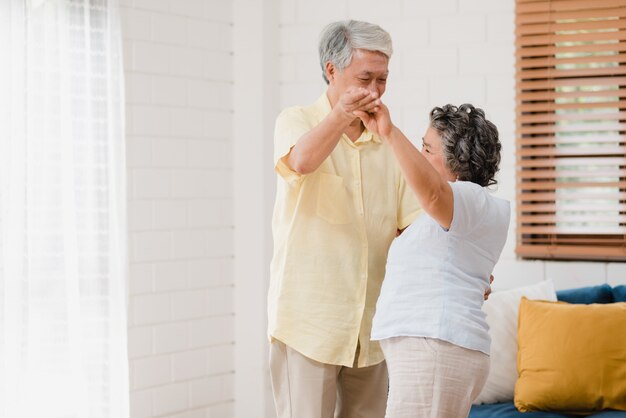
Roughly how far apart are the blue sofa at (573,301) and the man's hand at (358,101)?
1.65 metres

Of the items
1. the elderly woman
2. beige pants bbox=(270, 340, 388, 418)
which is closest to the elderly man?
beige pants bbox=(270, 340, 388, 418)

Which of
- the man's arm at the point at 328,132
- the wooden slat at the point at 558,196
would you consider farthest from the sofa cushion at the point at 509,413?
the man's arm at the point at 328,132

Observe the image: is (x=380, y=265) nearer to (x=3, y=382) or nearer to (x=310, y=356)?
(x=310, y=356)

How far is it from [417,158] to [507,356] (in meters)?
1.74

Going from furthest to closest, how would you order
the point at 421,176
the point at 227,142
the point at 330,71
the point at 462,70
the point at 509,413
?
1. the point at 227,142
2. the point at 462,70
3. the point at 509,413
4. the point at 330,71
5. the point at 421,176

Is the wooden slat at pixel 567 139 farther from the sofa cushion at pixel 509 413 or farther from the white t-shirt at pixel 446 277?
the white t-shirt at pixel 446 277

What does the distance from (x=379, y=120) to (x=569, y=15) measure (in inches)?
83.5

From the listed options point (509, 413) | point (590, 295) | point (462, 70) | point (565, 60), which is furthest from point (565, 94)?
point (509, 413)

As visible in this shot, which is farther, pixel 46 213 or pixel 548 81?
pixel 548 81

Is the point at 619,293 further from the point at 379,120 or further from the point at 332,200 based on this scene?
the point at 379,120

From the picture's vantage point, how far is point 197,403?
Answer: 13.9ft

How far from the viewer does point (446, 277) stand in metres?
2.15

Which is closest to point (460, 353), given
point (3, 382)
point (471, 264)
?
point (471, 264)

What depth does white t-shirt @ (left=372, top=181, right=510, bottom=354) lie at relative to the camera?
2.12m
